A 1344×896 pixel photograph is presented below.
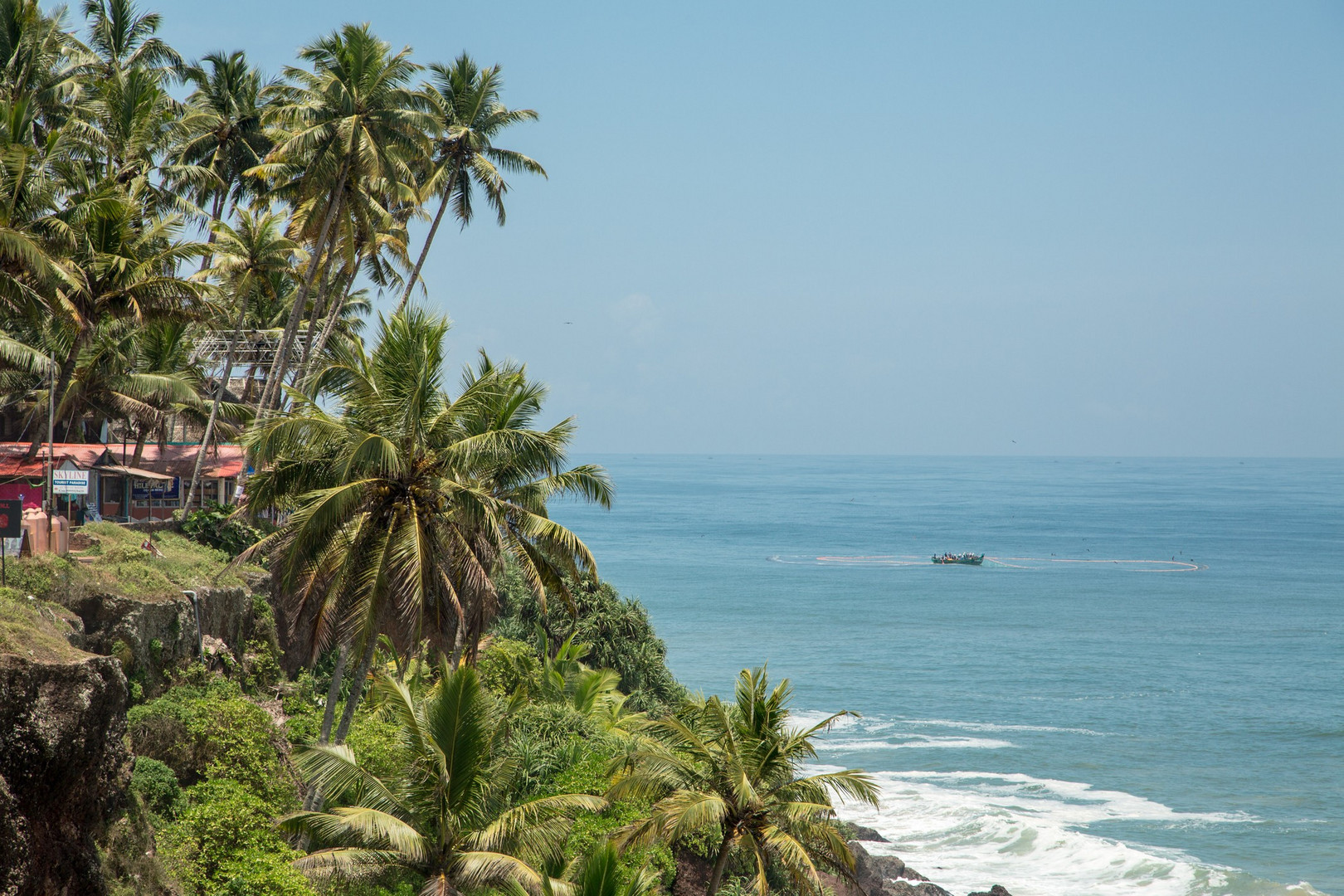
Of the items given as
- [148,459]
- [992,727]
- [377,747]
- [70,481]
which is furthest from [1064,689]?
[70,481]

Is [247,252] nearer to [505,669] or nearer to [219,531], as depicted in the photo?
[219,531]

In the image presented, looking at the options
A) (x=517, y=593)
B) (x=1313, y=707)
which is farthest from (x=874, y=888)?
(x=1313, y=707)

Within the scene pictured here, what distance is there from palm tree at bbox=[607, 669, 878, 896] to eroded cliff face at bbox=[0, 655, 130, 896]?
8.18 meters

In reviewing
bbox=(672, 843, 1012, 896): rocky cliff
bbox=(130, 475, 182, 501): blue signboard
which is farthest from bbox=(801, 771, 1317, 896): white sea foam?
bbox=(130, 475, 182, 501): blue signboard

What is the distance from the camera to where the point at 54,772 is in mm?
14602

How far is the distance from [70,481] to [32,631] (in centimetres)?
811

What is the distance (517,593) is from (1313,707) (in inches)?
1839

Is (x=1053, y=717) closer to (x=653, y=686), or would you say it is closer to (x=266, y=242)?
(x=653, y=686)

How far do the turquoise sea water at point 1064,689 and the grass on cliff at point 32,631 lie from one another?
29.3 m

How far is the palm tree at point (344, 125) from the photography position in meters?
29.5

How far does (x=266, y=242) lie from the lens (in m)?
33.9

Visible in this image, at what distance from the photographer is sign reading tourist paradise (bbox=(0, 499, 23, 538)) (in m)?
16.4

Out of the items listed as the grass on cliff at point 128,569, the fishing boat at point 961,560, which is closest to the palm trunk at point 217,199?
the grass on cliff at point 128,569

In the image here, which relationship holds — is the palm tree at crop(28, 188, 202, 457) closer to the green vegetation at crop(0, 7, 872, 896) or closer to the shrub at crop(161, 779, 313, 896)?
the green vegetation at crop(0, 7, 872, 896)
